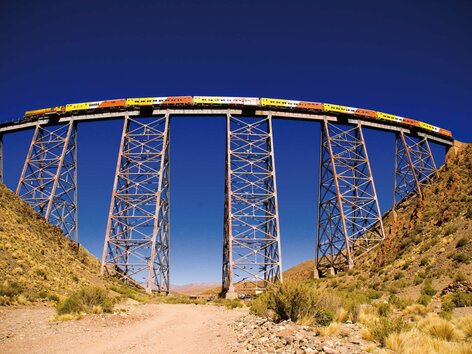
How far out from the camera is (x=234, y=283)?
1883 centimetres

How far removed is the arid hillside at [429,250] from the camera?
11320 millimetres

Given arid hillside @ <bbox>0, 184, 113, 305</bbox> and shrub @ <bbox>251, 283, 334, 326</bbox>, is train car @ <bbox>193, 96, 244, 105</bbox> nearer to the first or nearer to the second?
arid hillside @ <bbox>0, 184, 113, 305</bbox>

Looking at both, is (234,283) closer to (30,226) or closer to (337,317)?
(30,226)

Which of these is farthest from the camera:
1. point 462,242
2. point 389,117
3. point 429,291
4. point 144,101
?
point 389,117

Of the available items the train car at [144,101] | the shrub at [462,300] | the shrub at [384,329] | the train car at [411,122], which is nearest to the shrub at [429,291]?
the shrub at [462,300]

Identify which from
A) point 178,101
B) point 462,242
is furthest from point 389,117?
point 178,101

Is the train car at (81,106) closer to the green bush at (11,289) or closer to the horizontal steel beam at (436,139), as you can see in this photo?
the green bush at (11,289)

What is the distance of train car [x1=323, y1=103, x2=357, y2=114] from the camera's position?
79.9ft

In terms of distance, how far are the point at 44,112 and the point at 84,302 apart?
22.2 metres

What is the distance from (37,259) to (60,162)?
12.2 m

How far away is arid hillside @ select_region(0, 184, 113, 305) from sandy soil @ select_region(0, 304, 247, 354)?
207 cm

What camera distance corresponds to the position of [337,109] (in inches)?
972

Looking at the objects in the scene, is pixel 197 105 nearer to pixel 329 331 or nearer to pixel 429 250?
pixel 429 250

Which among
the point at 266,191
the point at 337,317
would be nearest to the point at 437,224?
the point at 266,191
